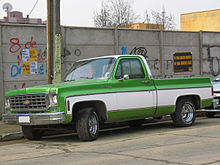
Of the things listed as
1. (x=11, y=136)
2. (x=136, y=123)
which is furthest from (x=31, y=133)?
(x=136, y=123)

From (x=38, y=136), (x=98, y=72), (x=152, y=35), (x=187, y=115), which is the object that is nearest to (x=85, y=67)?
(x=98, y=72)

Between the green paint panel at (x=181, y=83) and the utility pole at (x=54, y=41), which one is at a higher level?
the utility pole at (x=54, y=41)

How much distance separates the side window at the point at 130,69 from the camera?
9781mm

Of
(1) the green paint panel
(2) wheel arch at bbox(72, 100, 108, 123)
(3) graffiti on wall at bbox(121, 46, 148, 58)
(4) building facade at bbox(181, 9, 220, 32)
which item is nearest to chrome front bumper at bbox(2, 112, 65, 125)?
(2) wheel arch at bbox(72, 100, 108, 123)

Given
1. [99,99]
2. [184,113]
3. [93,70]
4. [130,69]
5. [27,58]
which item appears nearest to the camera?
[99,99]

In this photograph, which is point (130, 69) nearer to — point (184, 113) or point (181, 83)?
point (181, 83)

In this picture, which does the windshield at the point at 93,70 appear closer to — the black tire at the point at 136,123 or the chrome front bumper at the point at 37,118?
the chrome front bumper at the point at 37,118

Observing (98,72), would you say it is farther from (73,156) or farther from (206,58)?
(206,58)

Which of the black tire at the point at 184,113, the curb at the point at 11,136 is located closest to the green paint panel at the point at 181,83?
the black tire at the point at 184,113

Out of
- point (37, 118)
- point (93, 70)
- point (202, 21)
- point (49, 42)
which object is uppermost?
point (202, 21)

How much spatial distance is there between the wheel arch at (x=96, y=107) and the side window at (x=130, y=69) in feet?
2.54

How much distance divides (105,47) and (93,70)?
7.09m

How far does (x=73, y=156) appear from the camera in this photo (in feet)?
23.6

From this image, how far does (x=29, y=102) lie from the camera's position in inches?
354
